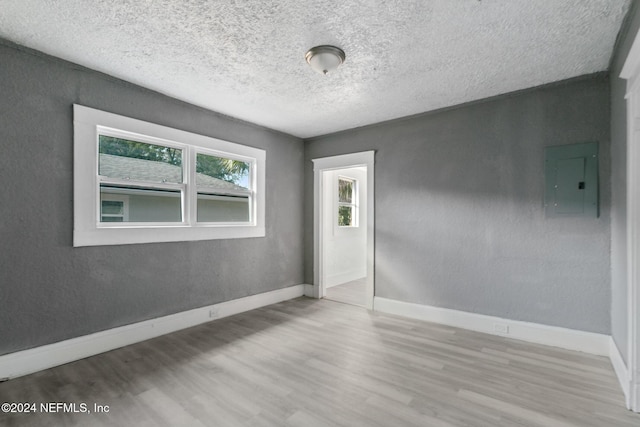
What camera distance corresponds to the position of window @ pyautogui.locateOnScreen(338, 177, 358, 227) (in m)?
6.07

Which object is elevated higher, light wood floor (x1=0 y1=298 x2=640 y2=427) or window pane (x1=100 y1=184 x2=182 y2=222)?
window pane (x1=100 y1=184 x2=182 y2=222)

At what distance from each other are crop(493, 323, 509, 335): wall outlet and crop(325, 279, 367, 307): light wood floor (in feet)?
5.64

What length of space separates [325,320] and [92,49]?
355cm

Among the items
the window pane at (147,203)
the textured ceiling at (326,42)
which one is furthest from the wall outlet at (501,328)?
the window pane at (147,203)

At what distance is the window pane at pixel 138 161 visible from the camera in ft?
9.45

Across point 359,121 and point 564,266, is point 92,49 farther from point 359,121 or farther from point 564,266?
point 564,266

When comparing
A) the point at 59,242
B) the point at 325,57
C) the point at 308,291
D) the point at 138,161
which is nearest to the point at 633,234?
the point at 325,57

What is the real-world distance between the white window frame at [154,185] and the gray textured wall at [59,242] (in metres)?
0.07

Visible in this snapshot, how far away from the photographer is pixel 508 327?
3.14 metres

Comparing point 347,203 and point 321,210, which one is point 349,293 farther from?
point 347,203

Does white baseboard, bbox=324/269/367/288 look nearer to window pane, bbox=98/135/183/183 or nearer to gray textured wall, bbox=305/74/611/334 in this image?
gray textured wall, bbox=305/74/611/334

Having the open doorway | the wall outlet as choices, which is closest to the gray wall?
the wall outlet

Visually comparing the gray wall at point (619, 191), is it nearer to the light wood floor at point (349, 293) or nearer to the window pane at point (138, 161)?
the light wood floor at point (349, 293)

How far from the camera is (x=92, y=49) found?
2373mm
